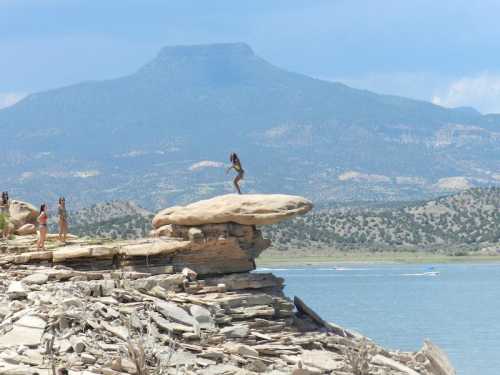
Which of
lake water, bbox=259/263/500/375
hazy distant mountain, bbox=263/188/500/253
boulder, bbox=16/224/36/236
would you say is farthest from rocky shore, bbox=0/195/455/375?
hazy distant mountain, bbox=263/188/500/253

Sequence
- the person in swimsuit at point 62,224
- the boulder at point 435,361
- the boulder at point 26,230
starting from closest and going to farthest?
the boulder at point 435,361 → the person in swimsuit at point 62,224 → the boulder at point 26,230

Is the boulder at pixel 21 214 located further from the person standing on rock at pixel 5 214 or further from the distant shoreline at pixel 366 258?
the distant shoreline at pixel 366 258

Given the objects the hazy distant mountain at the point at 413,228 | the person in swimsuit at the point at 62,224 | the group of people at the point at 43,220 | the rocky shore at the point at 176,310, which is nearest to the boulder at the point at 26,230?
the group of people at the point at 43,220

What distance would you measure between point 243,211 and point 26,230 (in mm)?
7053

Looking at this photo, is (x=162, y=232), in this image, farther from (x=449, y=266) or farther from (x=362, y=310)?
(x=449, y=266)

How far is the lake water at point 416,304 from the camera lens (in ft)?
139

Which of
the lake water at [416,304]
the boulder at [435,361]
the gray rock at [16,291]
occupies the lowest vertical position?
the lake water at [416,304]

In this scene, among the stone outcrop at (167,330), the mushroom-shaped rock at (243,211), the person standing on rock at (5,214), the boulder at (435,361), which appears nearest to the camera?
the stone outcrop at (167,330)

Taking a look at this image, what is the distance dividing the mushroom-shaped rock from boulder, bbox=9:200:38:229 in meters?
5.90

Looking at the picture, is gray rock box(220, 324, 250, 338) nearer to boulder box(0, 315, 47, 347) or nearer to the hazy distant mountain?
boulder box(0, 315, 47, 347)

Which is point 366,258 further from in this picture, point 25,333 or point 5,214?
point 25,333

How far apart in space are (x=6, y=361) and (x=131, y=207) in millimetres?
104975

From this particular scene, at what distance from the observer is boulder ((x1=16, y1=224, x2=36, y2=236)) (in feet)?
92.0

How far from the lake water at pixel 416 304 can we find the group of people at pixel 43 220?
14685 millimetres
